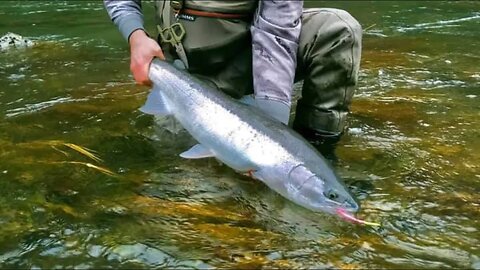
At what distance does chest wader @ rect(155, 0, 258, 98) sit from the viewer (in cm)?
316

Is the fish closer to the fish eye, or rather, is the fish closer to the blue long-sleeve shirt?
the fish eye

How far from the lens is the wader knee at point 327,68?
10.4 feet

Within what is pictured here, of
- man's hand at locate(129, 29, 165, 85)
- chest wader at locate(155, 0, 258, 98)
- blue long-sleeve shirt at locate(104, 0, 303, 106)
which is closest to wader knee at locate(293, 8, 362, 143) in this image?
blue long-sleeve shirt at locate(104, 0, 303, 106)

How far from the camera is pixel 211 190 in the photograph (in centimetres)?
263

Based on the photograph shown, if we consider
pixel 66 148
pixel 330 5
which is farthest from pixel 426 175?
pixel 330 5

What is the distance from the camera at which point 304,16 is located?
10.7 feet

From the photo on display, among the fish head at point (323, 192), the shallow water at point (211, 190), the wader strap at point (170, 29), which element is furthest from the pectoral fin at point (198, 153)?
the wader strap at point (170, 29)

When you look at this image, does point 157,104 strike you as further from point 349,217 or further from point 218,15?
point 349,217

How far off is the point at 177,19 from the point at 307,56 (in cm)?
66

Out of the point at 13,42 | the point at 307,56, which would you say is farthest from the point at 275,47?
the point at 13,42

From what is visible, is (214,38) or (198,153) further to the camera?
(214,38)

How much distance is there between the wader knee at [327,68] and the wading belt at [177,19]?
329 mm

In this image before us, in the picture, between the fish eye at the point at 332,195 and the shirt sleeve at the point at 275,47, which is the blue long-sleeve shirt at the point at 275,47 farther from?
the fish eye at the point at 332,195

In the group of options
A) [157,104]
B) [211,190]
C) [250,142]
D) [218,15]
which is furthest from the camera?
[218,15]
